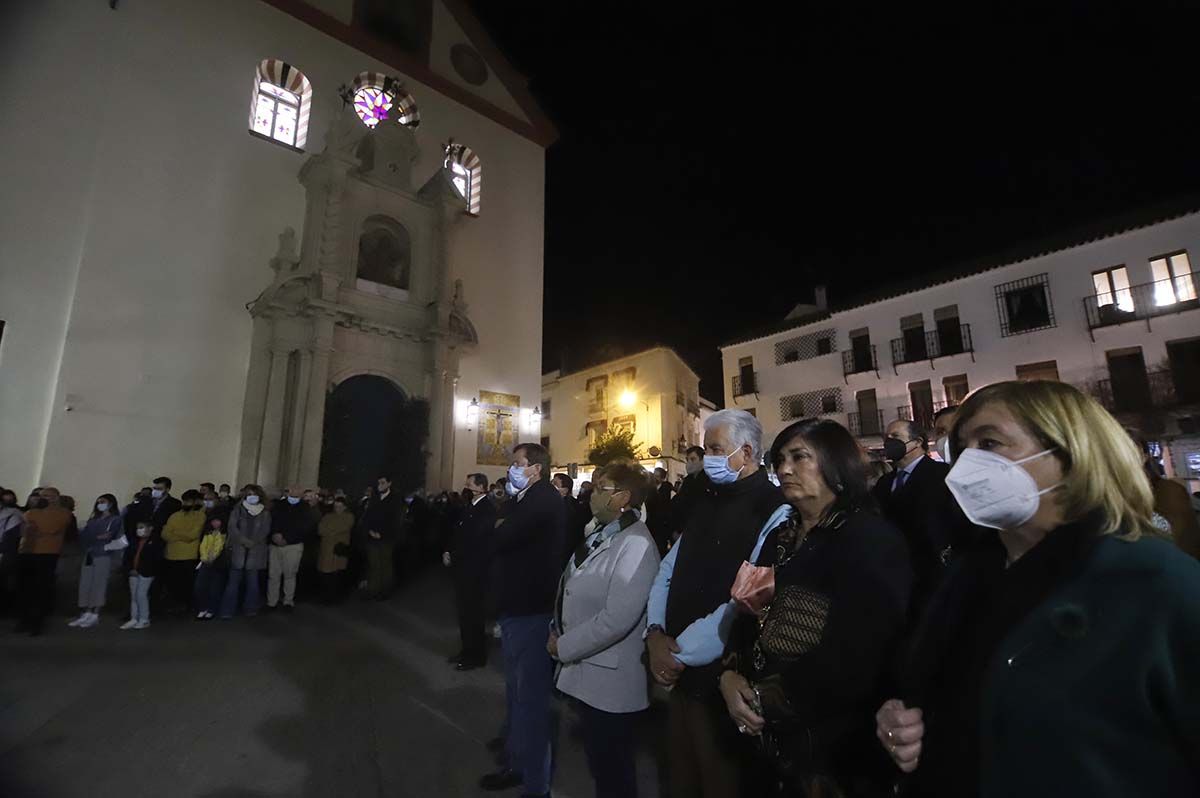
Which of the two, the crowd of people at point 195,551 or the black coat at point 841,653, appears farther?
the crowd of people at point 195,551

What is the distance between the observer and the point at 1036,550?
3.92 ft

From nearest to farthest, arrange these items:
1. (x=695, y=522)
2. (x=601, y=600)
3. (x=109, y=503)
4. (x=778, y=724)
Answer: (x=778, y=724) → (x=695, y=522) → (x=601, y=600) → (x=109, y=503)

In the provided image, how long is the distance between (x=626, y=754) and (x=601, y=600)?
0.68 metres

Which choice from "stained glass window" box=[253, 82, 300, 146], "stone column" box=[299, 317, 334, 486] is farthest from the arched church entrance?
"stained glass window" box=[253, 82, 300, 146]

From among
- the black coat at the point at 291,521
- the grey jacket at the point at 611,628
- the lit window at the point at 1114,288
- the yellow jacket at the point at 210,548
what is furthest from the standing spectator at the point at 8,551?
the lit window at the point at 1114,288

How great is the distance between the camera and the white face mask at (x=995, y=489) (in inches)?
51.4

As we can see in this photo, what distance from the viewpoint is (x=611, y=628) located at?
2.53 meters

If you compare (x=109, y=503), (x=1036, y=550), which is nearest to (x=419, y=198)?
(x=109, y=503)

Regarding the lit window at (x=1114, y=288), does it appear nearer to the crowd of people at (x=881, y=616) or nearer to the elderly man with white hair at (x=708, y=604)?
the crowd of people at (x=881, y=616)

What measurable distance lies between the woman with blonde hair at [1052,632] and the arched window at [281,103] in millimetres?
18556

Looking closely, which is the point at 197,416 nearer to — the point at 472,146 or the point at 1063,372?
the point at 472,146

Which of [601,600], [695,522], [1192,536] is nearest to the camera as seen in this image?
[695,522]

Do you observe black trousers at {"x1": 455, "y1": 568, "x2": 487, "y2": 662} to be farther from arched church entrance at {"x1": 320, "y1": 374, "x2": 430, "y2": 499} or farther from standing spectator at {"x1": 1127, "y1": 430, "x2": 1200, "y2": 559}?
arched church entrance at {"x1": 320, "y1": 374, "x2": 430, "y2": 499}

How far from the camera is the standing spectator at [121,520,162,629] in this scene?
22.5 ft
